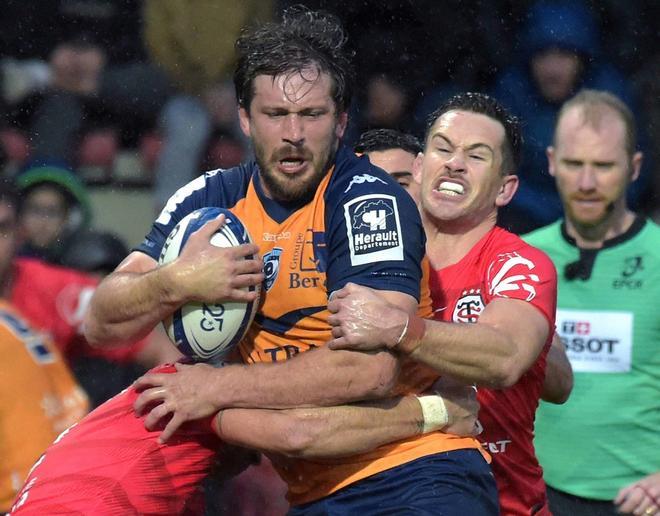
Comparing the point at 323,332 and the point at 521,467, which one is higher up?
the point at 323,332

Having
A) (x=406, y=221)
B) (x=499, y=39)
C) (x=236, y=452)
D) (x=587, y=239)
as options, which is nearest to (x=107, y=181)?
(x=499, y=39)

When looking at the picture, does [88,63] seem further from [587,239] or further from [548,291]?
[548,291]

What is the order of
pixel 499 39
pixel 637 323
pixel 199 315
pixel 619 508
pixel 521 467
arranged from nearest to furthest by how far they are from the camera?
pixel 199 315 → pixel 521 467 → pixel 619 508 → pixel 637 323 → pixel 499 39

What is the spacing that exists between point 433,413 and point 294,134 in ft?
3.07

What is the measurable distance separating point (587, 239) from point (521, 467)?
1.68 m

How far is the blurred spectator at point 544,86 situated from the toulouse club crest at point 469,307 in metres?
2.55

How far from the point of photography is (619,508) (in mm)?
5391

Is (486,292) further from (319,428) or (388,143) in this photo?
(388,143)

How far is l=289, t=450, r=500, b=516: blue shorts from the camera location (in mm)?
A: 3871

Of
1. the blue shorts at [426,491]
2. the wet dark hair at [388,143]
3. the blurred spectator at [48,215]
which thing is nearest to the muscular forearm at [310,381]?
the blue shorts at [426,491]

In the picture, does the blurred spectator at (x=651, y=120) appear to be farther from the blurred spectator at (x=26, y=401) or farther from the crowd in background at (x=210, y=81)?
the blurred spectator at (x=26, y=401)

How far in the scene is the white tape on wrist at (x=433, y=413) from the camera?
3963mm

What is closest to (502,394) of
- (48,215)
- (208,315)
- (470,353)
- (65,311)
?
(470,353)

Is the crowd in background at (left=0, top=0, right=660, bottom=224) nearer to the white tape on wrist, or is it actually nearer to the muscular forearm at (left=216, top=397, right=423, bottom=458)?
the white tape on wrist
